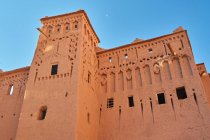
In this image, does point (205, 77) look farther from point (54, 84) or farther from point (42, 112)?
point (42, 112)

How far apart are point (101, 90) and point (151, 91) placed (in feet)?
9.97

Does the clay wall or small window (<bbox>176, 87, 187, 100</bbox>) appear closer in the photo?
the clay wall

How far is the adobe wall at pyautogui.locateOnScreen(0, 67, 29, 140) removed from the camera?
12906 mm

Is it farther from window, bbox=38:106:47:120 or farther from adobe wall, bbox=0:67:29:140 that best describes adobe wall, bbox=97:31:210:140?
adobe wall, bbox=0:67:29:140

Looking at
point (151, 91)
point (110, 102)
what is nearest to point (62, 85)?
point (110, 102)

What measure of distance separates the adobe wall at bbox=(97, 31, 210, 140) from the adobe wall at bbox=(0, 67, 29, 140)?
4848mm

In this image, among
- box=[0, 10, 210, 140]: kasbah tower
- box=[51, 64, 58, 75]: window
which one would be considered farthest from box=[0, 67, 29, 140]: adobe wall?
box=[51, 64, 58, 75]: window

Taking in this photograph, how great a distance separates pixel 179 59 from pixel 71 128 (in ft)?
23.5

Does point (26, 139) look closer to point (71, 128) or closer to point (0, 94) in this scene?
point (71, 128)

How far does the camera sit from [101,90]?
1397 centimetres

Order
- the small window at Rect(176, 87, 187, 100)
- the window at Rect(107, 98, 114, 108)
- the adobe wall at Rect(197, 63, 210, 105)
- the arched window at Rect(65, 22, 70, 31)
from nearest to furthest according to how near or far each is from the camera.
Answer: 1. the small window at Rect(176, 87, 187, 100)
2. the window at Rect(107, 98, 114, 108)
3. the adobe wall at Rect(197, 63, 210, 105)
4. the arched window at Rect(65, 22, 70, 31)

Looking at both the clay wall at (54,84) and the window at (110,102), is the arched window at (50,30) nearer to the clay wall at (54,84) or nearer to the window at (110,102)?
the clay wall at (54,84)

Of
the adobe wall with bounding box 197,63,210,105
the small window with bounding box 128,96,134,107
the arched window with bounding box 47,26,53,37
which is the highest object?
the arched window with bounding box 47,26,53,37

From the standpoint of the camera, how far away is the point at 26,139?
1035 cm
